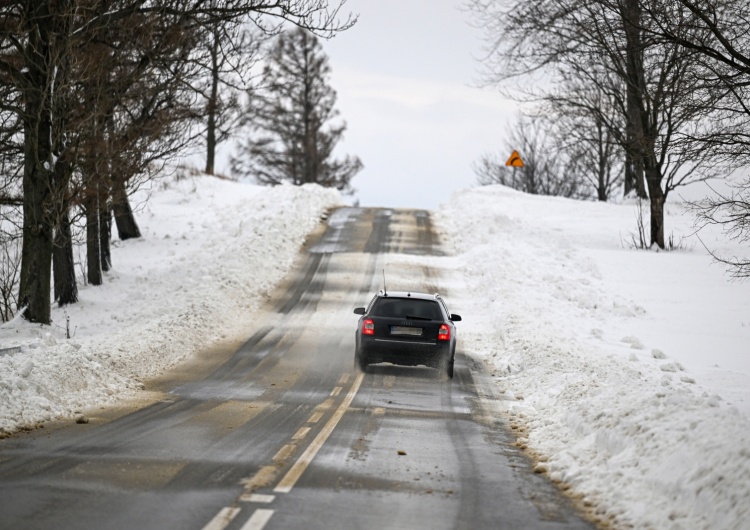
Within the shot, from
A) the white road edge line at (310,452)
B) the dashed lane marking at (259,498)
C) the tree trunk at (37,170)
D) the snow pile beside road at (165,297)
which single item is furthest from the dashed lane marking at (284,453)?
the tree trunk at (37,170)

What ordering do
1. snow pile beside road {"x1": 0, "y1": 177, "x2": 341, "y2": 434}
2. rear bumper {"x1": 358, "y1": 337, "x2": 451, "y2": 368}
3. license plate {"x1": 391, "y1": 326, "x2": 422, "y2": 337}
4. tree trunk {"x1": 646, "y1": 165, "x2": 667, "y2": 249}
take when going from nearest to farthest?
snow pile beside road {"x1": 0, "y1": 177, "x2": 341, "y2": 434} → rear bumper {"x1": 358, "y1": 337, "x2": 451, "y2": 368} → license plate {"x1": 391, "y1": 326, "x2": 422, "y2": 337} → tree trunk {"x1": 646, "y1": 165, "x2": 667, "y2": 249}

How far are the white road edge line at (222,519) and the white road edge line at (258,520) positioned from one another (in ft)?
0.48

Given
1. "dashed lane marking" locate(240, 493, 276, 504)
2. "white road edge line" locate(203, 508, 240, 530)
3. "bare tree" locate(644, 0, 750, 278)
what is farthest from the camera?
"bare tree" locate(644, 0, 750, 278)

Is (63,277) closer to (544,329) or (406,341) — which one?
(406,341)

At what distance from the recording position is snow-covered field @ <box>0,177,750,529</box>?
7.71m

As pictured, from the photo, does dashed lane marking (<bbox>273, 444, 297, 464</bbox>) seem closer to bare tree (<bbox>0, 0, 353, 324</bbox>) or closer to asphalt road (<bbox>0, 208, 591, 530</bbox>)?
asphalt road (<bbox>0, 208, 591, 530</bbox>)

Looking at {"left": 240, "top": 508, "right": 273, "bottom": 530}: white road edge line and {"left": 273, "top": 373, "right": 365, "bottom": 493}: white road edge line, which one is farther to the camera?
{"left": 273, "top": 373, "right": 365, "bottom": 493}: white road edge line

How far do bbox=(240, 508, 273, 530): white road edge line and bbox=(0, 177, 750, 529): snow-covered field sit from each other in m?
2.77

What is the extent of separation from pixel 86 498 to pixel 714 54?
10973 millimetres

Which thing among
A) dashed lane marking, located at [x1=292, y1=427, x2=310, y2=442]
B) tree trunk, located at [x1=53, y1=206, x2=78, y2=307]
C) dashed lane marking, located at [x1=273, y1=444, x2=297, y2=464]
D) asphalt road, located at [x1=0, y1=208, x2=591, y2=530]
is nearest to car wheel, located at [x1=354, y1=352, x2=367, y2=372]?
asphalt road, located at [x1=0, y1=208, x2=591, y2=530]

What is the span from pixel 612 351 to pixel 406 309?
5.28m

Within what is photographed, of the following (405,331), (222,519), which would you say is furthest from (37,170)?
(222,519)

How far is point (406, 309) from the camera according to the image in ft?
52.1

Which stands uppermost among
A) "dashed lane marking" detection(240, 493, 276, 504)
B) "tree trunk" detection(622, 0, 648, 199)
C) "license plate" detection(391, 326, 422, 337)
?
"tree trunk" detection(622, 0, 648, 199)
